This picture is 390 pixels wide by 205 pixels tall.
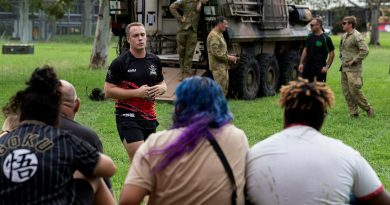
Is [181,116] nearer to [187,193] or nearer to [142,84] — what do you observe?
[187,193]

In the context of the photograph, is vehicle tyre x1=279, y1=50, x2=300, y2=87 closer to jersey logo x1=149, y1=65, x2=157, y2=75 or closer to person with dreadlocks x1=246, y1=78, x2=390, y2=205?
jersey logo x1=149, y1=65, x2=157, y2=75

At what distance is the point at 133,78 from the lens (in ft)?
22.9

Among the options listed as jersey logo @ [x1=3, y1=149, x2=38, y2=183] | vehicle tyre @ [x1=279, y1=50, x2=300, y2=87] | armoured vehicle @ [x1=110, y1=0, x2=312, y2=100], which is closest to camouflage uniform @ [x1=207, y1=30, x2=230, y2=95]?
armoured vehicle @ [x1=110, y1=0, x2=312, y2=100]

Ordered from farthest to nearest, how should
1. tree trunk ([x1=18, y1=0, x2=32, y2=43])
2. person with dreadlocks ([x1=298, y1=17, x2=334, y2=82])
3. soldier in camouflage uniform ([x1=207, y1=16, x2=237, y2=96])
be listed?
tree trunk ([x1=18, y1=0, x2=32, y2=43]) → soldier in camouflage uniform ([x1=207, y1=16, x2=237, y2=96]) → person with dreadlocks ([x1=298, y1=17, x2=334, y2=82])

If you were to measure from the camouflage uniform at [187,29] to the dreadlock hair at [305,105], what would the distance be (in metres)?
10.1

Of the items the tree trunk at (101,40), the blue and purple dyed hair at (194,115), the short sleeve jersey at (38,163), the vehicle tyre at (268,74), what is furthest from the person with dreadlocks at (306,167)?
the tree trunk at (101,40)

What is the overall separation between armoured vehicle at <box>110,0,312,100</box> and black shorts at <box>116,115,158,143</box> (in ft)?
24.3

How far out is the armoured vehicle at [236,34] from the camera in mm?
14578

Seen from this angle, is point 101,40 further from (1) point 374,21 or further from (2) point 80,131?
(1) point 374,21

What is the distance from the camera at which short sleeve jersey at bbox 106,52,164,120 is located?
6992mm

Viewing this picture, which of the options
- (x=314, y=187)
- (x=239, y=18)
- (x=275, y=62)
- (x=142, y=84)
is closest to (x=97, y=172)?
(x=314, y=187)

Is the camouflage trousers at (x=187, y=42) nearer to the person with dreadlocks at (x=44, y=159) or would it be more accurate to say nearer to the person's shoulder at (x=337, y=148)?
the person with dreadlocks at (x=44, y=159)

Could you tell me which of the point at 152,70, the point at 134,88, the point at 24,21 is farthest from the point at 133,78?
the point at 24,21

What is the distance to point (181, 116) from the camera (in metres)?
3.97
